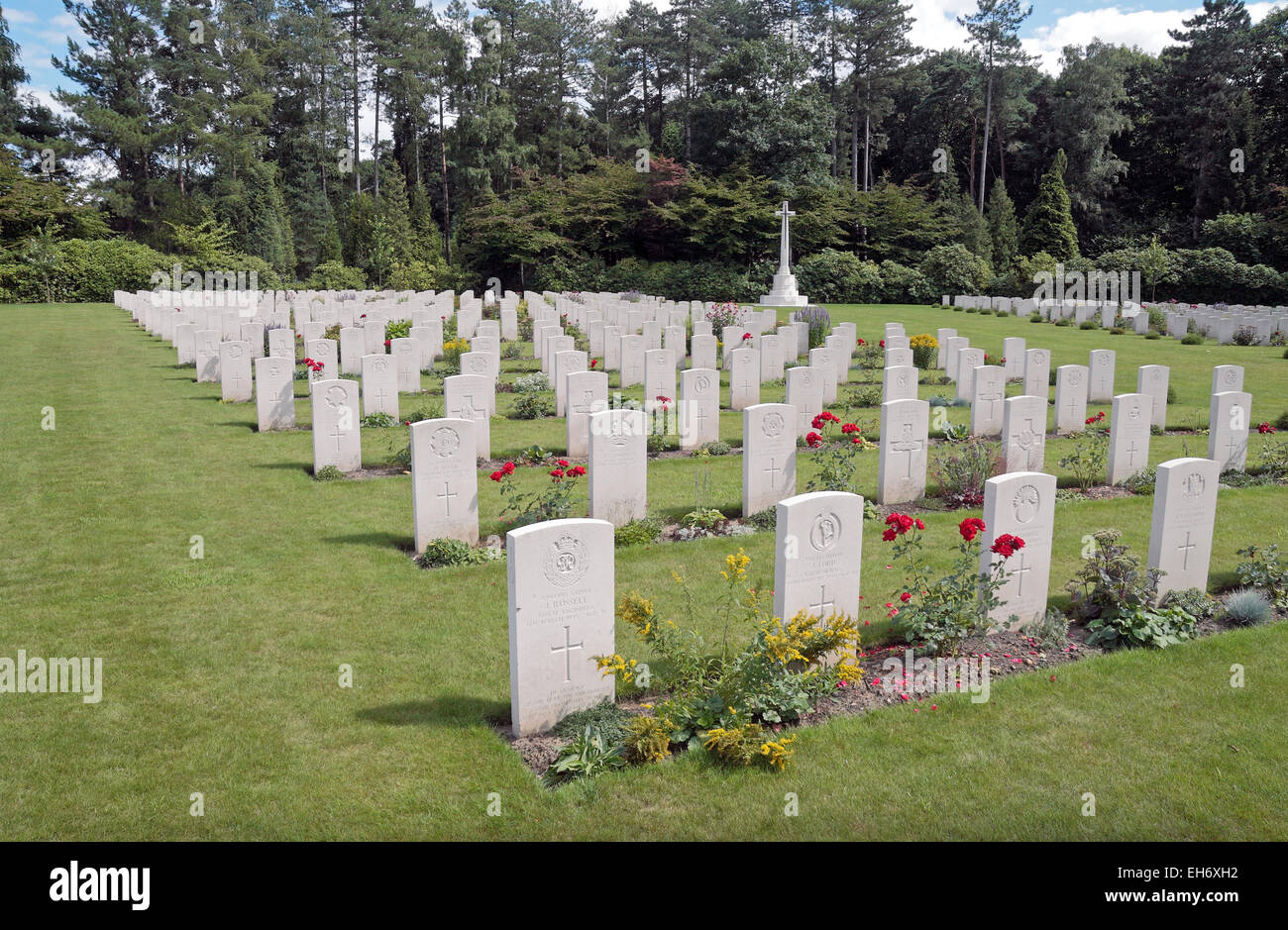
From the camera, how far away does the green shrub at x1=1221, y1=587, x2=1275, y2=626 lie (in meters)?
7.12

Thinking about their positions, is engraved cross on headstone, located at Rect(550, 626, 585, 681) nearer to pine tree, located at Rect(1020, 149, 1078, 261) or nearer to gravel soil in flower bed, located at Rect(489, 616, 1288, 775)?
gravel soil in flower bed, located at Rect(489, 616, 1288, 775)

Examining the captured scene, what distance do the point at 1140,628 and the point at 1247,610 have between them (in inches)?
42.6

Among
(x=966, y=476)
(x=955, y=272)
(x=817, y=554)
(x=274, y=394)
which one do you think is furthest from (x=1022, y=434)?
(x=955, y=272)

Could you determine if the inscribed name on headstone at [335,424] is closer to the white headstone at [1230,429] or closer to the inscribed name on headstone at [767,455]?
→ the inscribed name on headstone at [767,455]

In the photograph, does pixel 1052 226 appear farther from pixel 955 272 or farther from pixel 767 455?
pixel 767 455

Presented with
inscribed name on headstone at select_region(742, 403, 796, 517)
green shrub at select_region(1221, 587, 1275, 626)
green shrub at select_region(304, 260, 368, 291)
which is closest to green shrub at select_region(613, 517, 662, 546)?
inscribed name on headstone at select_region(742, 403, 796, 517)

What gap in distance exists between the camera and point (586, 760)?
506cm

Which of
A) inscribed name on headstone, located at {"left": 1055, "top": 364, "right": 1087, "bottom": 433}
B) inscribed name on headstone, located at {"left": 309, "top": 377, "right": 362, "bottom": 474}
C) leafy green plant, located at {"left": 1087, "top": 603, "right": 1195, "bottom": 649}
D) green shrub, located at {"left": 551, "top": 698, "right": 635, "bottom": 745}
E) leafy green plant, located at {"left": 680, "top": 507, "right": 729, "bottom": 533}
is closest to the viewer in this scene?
green shrub, located at {"left": 551, "top": 698, "right": 635, "bottom": 745}

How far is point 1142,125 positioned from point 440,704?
191ft

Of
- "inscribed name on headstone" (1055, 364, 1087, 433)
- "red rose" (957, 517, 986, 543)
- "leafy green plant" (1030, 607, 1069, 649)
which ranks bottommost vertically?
"leafy green plant" (1030, 607, 1069, 649)

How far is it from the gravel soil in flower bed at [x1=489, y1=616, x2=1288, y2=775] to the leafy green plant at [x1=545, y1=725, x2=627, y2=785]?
120mm

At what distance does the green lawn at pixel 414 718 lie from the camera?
15.1ft
